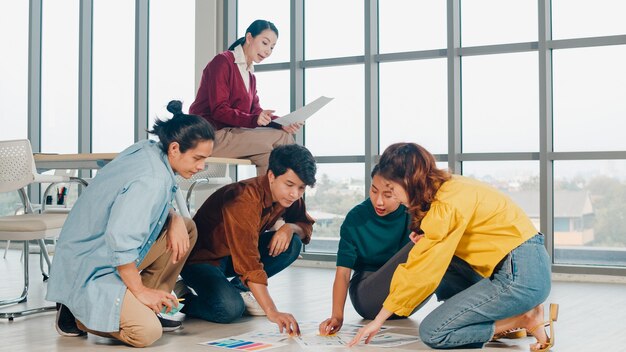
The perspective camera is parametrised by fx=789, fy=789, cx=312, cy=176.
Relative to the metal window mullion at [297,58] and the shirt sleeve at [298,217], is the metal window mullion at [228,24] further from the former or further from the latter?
the shirt sleeve at [298,217]

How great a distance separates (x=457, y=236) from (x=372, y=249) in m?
0.78

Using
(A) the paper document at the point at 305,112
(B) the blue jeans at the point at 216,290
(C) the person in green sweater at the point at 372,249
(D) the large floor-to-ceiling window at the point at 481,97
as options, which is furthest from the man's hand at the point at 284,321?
(D) the large floor-to-ceiling window at the point at 481,97

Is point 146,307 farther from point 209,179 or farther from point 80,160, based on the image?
point 209,179

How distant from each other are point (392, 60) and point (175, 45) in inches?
83.5

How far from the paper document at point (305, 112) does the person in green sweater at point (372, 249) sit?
795 millimetres

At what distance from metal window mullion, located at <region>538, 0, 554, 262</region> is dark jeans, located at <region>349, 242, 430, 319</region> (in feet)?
7.36

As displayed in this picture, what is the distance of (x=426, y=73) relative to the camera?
572cm

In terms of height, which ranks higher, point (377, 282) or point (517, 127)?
point (517, 127)

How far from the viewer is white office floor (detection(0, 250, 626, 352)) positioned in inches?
106

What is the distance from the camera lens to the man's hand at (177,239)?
285 cm

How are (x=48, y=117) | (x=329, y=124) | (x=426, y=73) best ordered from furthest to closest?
(x=48, y=117)
(x=329, y=124)
(x=426, y=73)

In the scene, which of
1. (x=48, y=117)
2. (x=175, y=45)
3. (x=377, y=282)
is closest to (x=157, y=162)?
(x=377, y=282)

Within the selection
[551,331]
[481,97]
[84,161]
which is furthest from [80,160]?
[481,97]

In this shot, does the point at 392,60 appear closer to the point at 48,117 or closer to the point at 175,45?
the point at 175,45
